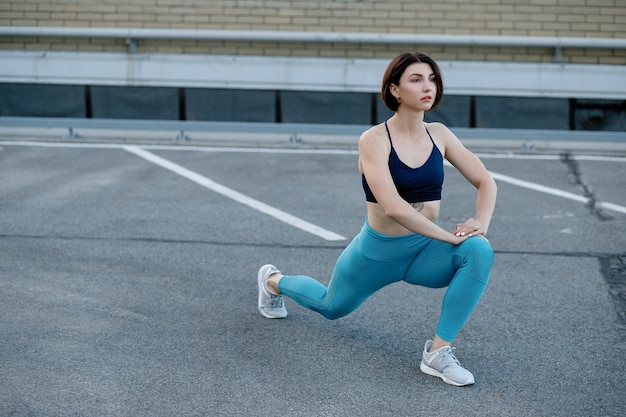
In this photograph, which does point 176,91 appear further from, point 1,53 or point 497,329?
point 497,329

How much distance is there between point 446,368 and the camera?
181 inches

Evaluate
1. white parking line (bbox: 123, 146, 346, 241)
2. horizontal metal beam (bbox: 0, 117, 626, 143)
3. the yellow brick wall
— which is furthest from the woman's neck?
the yellow brick wall

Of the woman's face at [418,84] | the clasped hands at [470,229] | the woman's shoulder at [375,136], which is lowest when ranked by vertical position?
the clasped hands at [470,229]

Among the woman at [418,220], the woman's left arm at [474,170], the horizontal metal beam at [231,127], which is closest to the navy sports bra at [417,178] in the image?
the woman at [418,220]

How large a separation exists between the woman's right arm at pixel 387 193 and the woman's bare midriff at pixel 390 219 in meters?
0.10

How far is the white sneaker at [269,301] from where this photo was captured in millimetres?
5477

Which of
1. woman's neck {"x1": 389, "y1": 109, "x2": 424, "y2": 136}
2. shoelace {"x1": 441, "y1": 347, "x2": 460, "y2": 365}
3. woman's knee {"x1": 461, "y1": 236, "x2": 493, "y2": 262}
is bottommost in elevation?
shoelace {"x1": 441, "y1": 347, "x2": 460, "y2": 365}

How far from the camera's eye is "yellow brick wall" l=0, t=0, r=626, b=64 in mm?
12977

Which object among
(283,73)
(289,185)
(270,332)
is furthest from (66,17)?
(270,332)

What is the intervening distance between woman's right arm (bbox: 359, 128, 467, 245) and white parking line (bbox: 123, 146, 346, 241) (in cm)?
291

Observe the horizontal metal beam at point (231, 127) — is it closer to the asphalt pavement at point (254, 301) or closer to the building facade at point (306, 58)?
the building facade at point (306, 58)

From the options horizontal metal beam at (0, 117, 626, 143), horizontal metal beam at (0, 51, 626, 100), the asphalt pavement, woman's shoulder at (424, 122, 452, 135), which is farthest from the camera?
horizontal metal beam at (0, 51, 626, 100)

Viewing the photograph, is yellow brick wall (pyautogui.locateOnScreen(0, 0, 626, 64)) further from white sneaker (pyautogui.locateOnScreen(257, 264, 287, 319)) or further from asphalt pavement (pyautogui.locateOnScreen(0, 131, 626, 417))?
white sneaker (pyautogui.locateOnScreen(257, 264, 287, 319))

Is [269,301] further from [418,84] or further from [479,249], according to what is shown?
[418,84]
